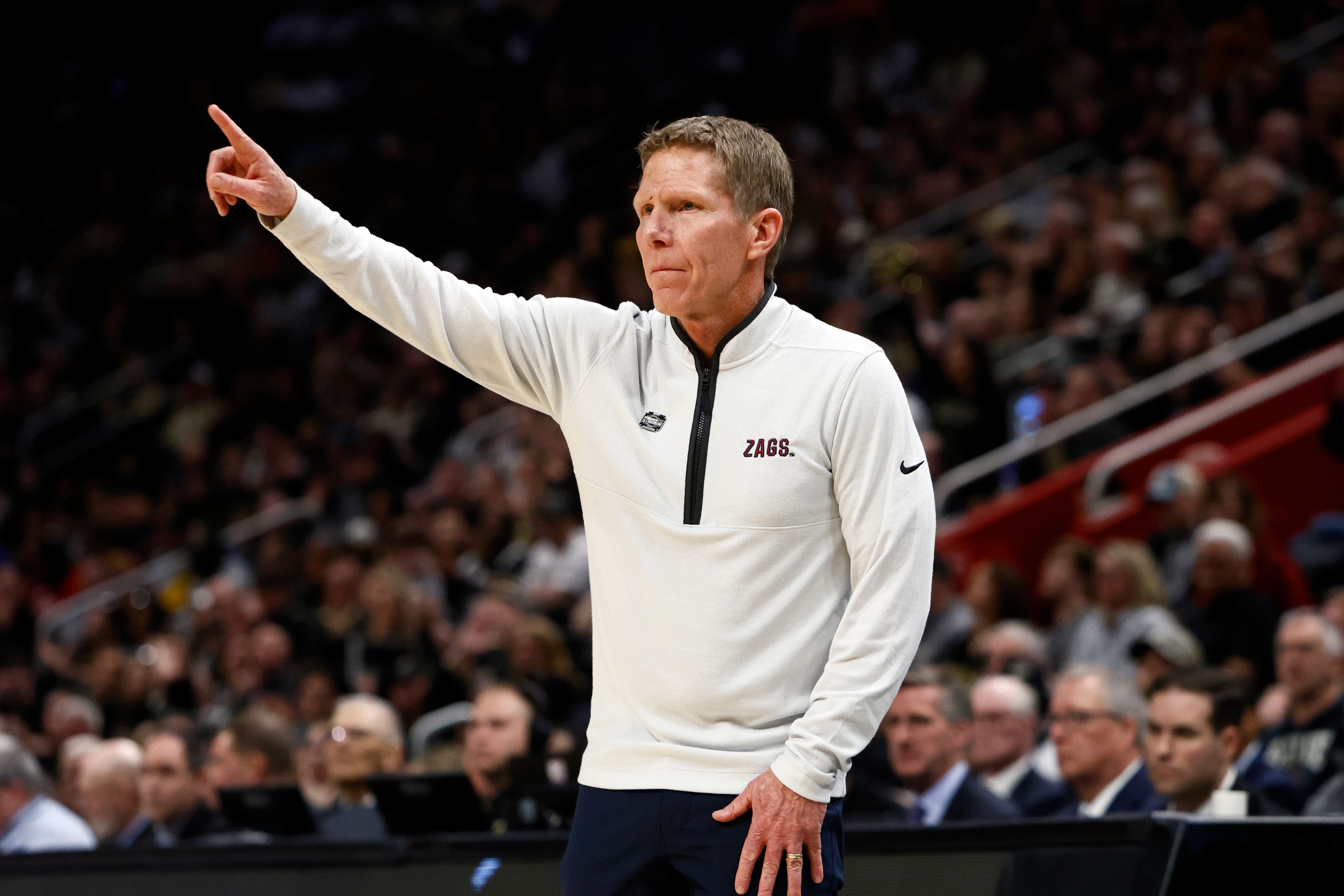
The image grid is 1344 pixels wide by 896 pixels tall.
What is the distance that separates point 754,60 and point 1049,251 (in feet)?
16.4

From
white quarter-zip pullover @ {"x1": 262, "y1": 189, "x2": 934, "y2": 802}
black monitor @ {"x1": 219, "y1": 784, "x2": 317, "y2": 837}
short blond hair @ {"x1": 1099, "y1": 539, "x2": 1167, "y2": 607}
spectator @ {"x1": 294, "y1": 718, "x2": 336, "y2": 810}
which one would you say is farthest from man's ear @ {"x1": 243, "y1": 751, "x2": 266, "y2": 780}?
white quarter-zip pullover @ {"x1": 262, "y1": 189, "x2": 934, "y2": 802}

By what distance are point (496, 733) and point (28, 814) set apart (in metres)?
1.78

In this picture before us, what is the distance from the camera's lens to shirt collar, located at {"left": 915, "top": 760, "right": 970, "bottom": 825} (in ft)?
18.0

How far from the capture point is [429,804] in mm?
4633

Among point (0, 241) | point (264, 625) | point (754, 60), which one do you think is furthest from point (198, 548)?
point (754, 60)

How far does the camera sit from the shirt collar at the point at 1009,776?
19.8 feet

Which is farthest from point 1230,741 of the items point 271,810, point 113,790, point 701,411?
point 113,790

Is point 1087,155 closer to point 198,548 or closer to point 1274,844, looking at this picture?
point 198,548

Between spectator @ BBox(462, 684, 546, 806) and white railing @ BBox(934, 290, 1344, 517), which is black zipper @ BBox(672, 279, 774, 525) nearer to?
spectator @ BBox(462, 684, 546, 806)

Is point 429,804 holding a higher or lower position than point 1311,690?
higher

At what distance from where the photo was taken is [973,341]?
972 cm

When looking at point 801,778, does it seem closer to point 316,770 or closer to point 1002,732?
point 1002,732

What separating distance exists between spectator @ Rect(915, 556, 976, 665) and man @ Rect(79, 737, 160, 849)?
3.32 metres

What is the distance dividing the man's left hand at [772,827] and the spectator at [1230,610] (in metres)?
4.98
